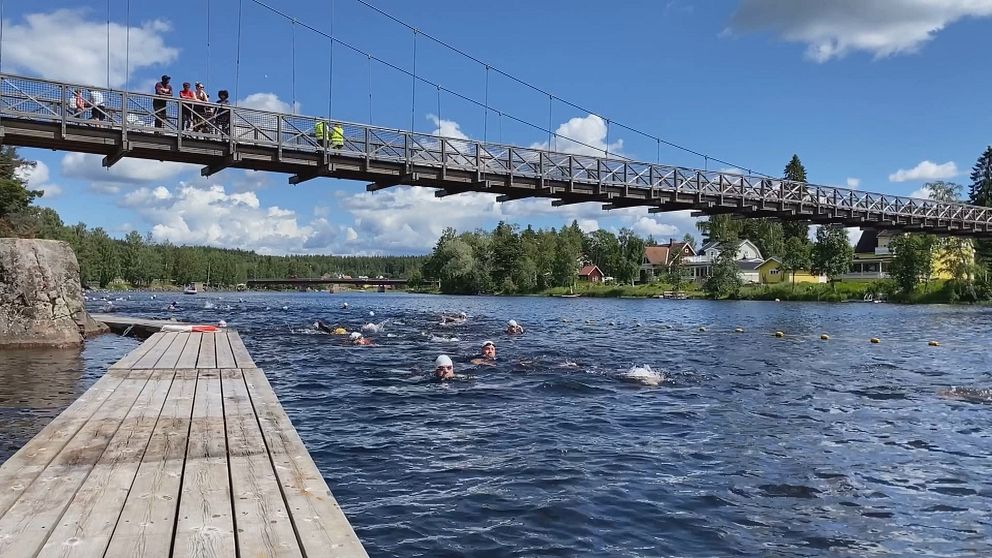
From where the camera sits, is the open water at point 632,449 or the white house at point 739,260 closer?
the open water at point 632,449

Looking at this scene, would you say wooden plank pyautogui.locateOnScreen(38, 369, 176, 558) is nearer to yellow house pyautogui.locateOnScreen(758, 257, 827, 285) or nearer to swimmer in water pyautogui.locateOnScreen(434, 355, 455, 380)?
swimmer in water pyautogui.locateOnScreen(434, 355, 455, 380)

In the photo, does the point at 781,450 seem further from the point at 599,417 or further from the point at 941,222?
the point at 941,222

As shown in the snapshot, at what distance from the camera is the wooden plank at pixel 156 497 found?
4242 mm

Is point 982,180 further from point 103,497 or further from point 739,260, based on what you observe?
point 103,497

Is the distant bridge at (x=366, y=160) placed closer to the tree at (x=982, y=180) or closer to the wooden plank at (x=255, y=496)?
the wooden plank at (x=255, y=496)

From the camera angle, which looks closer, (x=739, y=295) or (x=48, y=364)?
(x=48, y=364)

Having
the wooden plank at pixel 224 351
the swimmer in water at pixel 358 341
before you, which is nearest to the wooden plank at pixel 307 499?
the wooden plank at pixel 224 351

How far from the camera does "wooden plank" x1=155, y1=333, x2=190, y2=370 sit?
12.8 m

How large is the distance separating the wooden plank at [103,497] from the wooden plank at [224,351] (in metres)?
4.84

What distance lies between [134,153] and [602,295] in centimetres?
9961

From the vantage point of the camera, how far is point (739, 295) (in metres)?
96.0

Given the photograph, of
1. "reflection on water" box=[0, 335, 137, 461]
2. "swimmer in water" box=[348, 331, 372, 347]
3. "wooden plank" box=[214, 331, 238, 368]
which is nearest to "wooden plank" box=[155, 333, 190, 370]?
"wooden plank" box=[214, 331, 238, 368]

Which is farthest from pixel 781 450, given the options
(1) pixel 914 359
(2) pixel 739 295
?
(2) pixel 739 295

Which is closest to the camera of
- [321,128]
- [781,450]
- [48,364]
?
[781,450]
